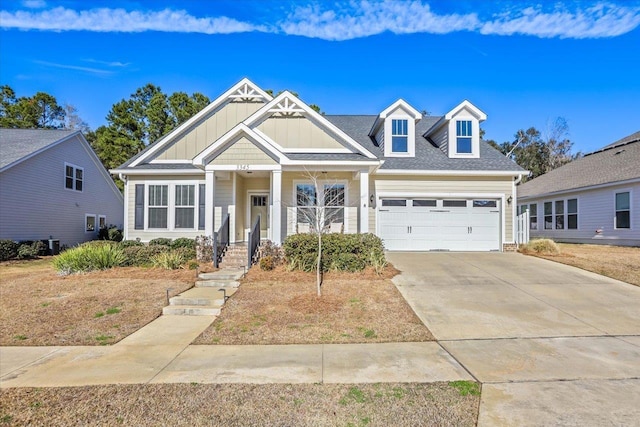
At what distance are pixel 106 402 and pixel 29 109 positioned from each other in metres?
39.9

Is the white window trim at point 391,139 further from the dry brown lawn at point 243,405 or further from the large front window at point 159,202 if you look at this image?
the dry brown lawn at point 243,405

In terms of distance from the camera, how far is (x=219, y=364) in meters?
4.90

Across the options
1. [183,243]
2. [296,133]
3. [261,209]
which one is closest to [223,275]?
[183,243]

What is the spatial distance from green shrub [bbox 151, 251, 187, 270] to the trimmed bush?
12.2 ft

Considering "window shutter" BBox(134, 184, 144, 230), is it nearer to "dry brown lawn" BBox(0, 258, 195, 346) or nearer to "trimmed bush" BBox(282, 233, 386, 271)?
"dry brown lawn" BBox(0, 258, 195, 346)

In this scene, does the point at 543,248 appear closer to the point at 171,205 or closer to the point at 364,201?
the point at 364,201

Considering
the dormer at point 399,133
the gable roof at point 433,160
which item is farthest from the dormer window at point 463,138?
the dormer at point 399,133

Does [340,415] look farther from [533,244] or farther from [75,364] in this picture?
[533,244]

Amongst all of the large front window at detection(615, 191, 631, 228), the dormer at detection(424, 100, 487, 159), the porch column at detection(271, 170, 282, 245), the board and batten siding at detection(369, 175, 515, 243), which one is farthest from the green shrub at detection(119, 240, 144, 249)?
the large front window at detection(615, 191, 631, 228)

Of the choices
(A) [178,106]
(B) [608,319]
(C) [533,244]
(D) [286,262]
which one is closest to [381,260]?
(D) [286,262]

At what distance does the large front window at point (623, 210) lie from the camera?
666 inches

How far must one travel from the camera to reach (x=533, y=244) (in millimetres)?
13867

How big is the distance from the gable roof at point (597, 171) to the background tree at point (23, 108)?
4263 cm

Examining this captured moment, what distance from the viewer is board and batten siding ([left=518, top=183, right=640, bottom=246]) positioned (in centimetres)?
1652
